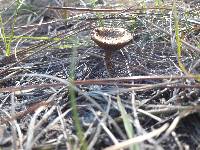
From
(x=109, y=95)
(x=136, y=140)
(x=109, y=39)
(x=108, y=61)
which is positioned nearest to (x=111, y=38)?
(x=109, y=39)

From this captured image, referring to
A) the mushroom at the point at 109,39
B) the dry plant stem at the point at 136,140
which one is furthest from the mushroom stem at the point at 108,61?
the dry plant stem at the point at 136,140

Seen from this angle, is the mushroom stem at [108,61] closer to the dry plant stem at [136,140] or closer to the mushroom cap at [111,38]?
the mushroom cap at [111,38]

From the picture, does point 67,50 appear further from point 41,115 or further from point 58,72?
point 41,115

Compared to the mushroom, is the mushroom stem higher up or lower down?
lower down

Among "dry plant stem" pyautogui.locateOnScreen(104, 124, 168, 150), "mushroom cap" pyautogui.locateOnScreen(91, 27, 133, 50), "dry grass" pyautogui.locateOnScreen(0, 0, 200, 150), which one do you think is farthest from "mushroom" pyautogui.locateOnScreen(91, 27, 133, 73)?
"dry plant stem" pyautogui.locateOnScreen(104, 124, 168, 150)

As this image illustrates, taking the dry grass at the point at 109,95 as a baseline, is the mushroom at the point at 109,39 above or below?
above

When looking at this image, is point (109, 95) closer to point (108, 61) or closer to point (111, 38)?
point (108, 61)

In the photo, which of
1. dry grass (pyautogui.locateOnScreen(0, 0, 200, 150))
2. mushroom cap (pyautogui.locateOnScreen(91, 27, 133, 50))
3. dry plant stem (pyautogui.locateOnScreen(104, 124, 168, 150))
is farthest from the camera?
mushroom cap (pyautogui.locateOnScreen(91, 27, 133, 50))

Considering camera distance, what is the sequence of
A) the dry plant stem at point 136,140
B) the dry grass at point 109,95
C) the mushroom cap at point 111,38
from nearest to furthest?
1. the dry plant stem at point 136,140
2. the dry grass at point 109,95
3. the mushroom cap at point 111,38

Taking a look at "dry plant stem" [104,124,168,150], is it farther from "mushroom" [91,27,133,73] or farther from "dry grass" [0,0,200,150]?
"mushroom" [91,27,133,73]
